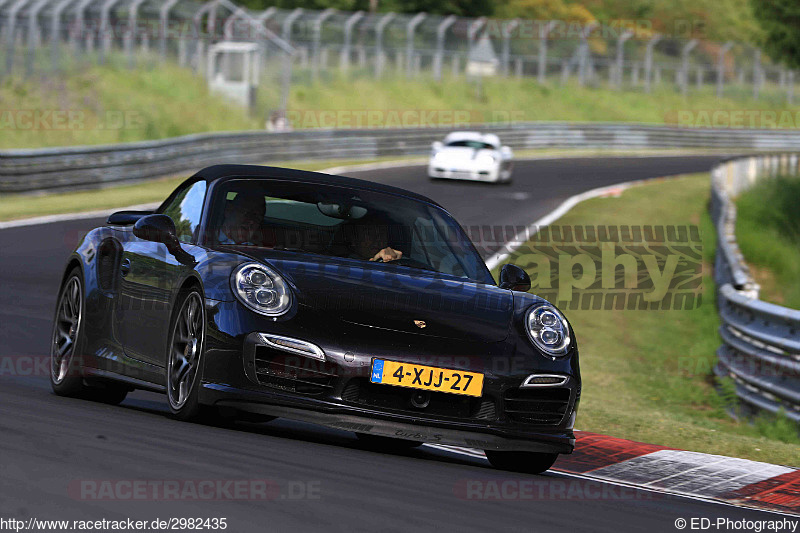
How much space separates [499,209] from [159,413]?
775 inches

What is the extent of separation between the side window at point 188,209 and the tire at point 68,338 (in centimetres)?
72

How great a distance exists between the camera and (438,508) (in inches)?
191

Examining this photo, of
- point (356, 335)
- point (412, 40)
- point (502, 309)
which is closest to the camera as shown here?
point (356, 335)

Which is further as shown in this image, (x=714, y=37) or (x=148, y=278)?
(x=714, y=37)

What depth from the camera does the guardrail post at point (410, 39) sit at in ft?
153

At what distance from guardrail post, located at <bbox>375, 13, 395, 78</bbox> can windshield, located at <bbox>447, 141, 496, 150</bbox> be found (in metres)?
13.1

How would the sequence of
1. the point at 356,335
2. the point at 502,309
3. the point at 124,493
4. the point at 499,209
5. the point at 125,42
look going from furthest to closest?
A: the point at 125,42 < the point at 499,209 < the point at 502,309 < the point at 356,335 < the point at 124,493

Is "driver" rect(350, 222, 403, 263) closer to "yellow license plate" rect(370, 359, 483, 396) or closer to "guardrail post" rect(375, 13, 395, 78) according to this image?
"yellow license plate" rect(370, 359, 483, 396)

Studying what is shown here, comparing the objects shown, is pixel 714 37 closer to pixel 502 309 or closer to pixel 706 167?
pixel 706 167

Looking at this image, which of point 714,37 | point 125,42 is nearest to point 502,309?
point 125,42

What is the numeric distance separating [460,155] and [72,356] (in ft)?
79.8

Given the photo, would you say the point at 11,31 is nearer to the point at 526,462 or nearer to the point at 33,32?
the point at 33,32

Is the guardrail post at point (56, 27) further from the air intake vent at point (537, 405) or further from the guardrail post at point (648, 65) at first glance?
the air intake vent at point (537, 405)

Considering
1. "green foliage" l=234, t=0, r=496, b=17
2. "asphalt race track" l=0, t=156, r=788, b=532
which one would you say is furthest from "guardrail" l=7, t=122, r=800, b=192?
"green foliage" l=234, t=0, r=496, b=17
